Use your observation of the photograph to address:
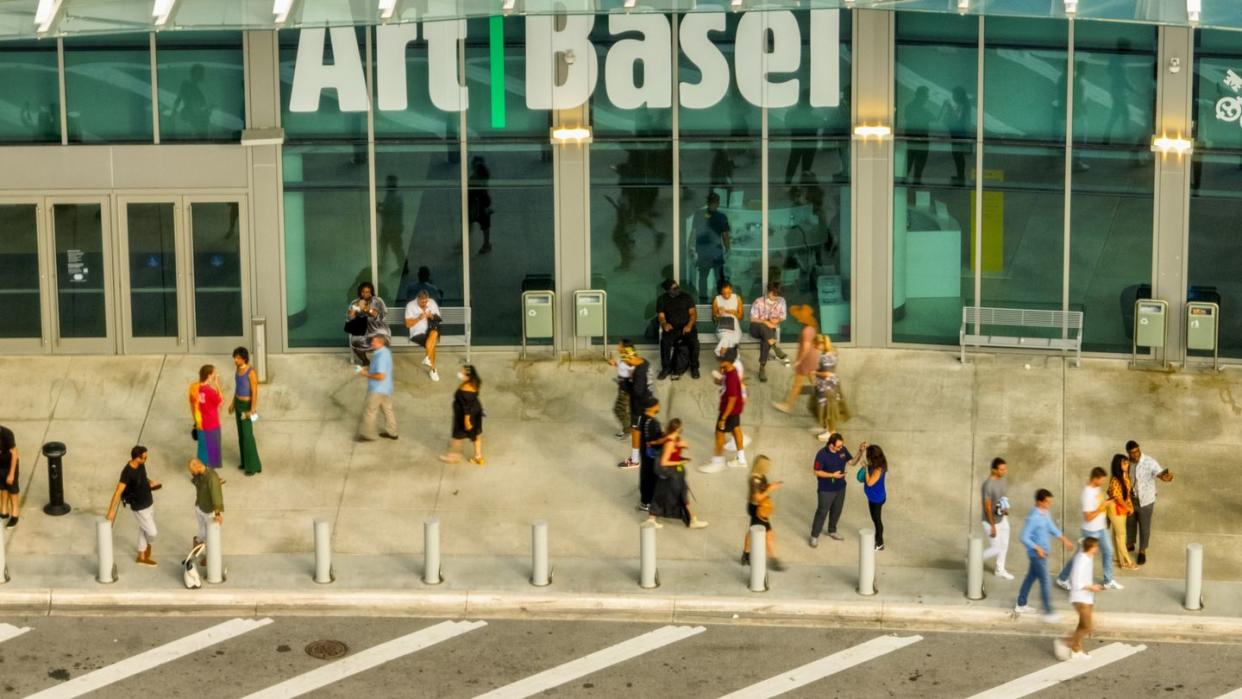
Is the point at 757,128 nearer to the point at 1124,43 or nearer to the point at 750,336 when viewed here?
the point at 750,336

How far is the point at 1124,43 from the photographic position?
1096 inches

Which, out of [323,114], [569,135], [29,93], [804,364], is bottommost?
[804,364]

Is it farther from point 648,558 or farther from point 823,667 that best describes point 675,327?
point 823,667

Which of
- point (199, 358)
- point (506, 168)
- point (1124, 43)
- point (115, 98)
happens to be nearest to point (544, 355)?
point (506, 168)

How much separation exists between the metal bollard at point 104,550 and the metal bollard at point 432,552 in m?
3.13

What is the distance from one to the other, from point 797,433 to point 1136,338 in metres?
4.69

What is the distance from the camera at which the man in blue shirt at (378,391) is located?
26.1m

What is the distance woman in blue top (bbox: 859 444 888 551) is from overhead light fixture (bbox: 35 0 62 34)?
A: 9.77 m

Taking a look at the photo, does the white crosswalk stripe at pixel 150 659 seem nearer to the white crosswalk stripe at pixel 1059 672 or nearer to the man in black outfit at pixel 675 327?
the white crosswalk stripe at pixel 1059 672

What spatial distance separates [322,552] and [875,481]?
556 cm

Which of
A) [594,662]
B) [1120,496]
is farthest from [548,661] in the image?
[1120,496]

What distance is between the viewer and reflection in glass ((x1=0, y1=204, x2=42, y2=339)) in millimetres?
28797

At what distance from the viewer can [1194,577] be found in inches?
874

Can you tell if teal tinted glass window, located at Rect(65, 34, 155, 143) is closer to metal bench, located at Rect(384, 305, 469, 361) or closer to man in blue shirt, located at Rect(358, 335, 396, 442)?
metal bench, located at Rect(384, 305, 469, 361)
